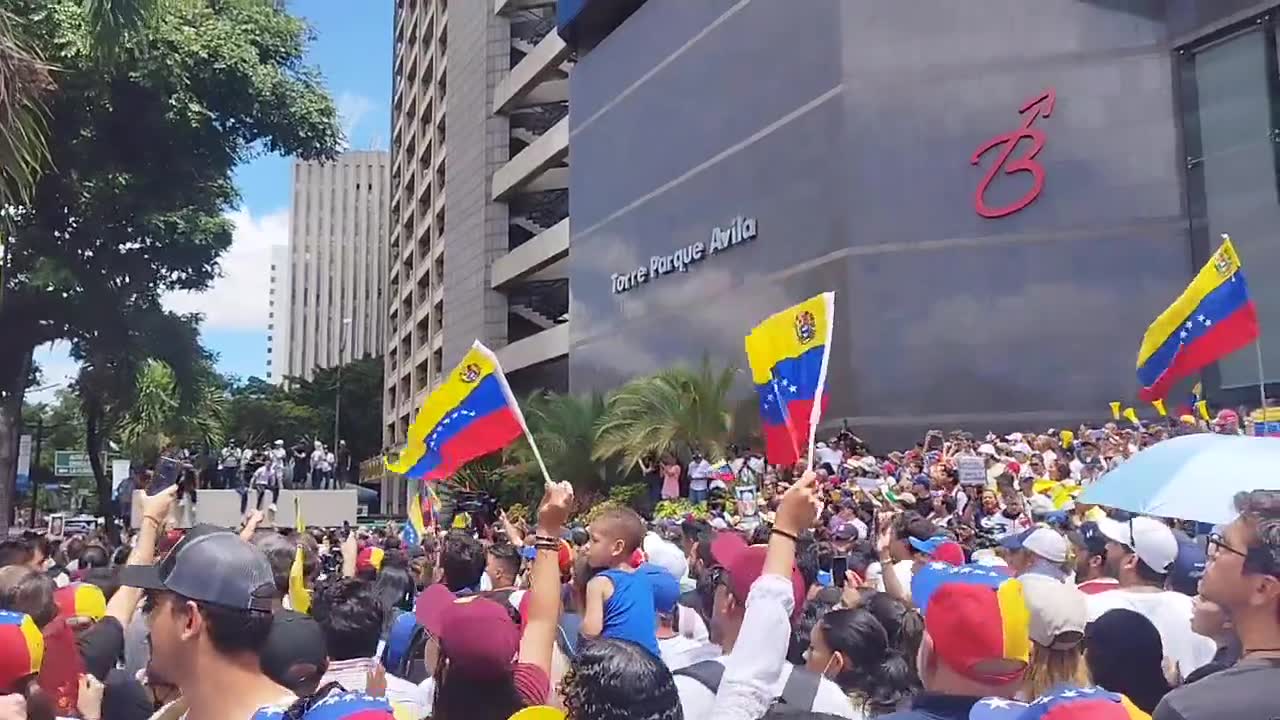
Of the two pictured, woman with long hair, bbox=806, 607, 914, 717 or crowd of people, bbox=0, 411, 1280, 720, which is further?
woman with long hair, bbox=806, 607, 914, 717

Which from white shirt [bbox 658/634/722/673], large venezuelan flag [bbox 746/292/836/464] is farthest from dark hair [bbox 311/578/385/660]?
large venezuelan flag [bbox 746/292/836/464]

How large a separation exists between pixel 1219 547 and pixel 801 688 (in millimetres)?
1142

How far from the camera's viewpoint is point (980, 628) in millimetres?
2641

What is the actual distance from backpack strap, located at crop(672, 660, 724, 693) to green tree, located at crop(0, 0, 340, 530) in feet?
56.4

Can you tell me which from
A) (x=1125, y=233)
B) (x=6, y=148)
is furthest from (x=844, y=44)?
(x=6, y=148)

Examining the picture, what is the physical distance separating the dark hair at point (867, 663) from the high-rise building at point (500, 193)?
34.0m

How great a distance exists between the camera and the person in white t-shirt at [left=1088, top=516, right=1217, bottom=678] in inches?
176

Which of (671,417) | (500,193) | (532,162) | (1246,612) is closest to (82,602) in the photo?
(1246,612)

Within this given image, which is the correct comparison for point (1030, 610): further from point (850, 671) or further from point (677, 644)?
point (677, 644)

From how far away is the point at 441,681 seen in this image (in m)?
2.98

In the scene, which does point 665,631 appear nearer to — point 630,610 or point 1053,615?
point 630,610

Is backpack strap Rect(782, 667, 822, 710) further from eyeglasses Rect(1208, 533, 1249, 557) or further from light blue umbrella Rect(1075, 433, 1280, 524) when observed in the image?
light blue umbrella Rect(1075, 433, 1280, 524)

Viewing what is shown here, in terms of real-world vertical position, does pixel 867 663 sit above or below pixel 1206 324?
below

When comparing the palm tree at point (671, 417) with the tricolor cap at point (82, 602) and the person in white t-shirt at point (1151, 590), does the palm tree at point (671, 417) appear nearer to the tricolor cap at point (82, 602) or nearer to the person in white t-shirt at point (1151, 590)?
the person in white t-shirt at point (1151, 590)
